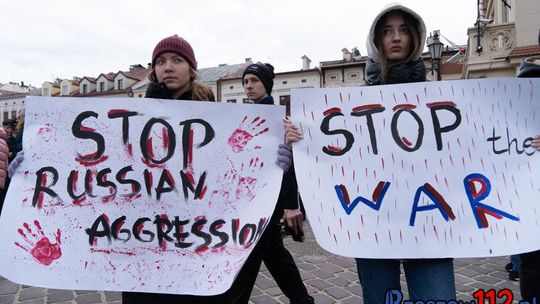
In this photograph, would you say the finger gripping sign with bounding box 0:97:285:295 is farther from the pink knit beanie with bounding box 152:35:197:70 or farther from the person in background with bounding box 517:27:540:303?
the person in background with bounding box 517:27:540:303

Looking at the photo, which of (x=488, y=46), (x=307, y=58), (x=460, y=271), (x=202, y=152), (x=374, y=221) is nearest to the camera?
(x=374, y=221)

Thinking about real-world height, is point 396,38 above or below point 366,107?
above

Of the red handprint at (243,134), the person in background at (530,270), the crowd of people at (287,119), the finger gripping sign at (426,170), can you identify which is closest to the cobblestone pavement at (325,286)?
the person in background at (530,270)

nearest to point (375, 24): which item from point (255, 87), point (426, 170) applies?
point (426, 170)

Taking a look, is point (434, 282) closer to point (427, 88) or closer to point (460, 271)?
point (427, 88)

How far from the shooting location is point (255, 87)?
3047mm

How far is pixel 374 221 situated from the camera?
1.52 m

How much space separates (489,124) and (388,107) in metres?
0.43

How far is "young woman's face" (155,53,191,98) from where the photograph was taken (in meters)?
1.70

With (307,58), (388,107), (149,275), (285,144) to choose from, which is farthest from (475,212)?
(307,58)

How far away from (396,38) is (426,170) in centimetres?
63

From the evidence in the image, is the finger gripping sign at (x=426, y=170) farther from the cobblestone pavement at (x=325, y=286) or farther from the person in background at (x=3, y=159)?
the cobblestone pavement at (x=325, y=286)

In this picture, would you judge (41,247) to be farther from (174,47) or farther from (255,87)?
(255,87)

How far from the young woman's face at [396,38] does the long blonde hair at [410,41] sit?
0.04 feet
